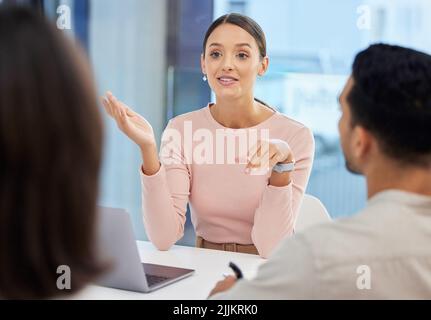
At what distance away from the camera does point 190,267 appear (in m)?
1.71

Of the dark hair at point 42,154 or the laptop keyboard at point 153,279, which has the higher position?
the dark hair at point 42,154

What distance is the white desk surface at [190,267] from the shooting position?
56.9 inches

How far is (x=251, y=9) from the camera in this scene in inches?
138

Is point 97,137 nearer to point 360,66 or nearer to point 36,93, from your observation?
point 36,93

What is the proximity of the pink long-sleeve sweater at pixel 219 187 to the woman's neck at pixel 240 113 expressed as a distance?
31mm

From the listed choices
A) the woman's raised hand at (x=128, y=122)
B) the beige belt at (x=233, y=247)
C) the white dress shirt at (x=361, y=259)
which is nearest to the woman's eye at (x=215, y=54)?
the woman's raised hand at (x=128, y=122)

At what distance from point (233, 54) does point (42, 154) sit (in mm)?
1575

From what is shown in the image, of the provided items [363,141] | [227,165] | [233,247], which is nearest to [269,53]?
[227,165]

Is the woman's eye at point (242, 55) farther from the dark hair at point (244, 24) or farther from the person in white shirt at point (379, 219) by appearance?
the person in white shirt at point (379, 219)

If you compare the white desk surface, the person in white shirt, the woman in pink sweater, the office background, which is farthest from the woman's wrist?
the office background

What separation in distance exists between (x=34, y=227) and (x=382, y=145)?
0.68m

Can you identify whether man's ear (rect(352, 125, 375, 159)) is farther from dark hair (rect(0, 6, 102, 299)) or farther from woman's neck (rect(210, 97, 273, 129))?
woman's neck (rect(210, 97, 273, 129))

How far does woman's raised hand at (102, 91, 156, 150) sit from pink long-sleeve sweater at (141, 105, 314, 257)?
0.12 metres
